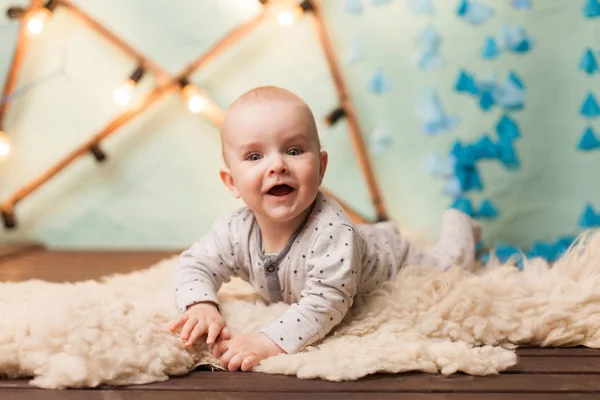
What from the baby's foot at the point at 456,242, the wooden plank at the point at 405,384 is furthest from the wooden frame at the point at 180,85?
the wooden plank at the point at 405,384

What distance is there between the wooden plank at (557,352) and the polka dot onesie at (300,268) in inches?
11.6

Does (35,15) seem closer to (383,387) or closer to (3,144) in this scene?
(3,144)

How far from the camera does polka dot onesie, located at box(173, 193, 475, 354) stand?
3.41ft

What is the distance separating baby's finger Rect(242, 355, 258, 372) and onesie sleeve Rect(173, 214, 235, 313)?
19 cm

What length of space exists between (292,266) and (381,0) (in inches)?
48.5

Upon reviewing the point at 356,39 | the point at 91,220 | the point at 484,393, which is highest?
Answer: the point at 356,39

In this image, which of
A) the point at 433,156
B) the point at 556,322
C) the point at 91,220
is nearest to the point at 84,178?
the point at 91,220

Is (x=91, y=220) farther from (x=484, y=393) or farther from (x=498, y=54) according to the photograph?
(x=484, y=393)

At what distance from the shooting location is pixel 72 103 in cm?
224

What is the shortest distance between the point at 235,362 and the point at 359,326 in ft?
0.76

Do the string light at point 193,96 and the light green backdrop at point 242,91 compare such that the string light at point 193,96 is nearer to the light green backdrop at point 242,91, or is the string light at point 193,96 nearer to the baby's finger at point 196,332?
the light green backdrop at point 242,91

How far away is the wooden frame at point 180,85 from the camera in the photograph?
2055 mm

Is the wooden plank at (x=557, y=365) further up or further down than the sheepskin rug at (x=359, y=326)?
further down

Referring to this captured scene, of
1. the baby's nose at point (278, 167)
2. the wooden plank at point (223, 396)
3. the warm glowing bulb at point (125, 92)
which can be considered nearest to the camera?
the wooden plank at point (223, 396)
